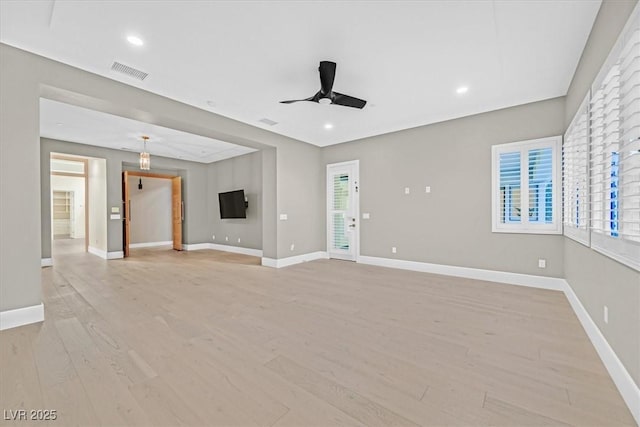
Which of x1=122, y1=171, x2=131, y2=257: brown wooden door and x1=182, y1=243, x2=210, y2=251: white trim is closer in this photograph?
x1=122, y1=171, x2=131, y2=257: brown wooden door

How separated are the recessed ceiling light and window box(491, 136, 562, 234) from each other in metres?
5.00

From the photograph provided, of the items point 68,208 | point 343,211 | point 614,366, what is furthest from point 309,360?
point 68,208

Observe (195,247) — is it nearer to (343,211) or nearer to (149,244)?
(149,244)

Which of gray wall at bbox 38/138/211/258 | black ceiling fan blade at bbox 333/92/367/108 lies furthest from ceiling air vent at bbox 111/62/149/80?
gray wall at bbox 38/138/211/258

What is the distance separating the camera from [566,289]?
12.2 feet

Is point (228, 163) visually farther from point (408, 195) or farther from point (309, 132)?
point (408, 195)

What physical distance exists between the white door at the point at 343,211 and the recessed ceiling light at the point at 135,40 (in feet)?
14.6

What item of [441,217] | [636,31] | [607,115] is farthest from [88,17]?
[441,217]

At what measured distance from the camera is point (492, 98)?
4.11 meters

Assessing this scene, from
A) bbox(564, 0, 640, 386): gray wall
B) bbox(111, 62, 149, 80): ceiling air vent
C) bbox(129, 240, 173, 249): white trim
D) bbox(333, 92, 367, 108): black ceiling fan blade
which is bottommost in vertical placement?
bbox(129, 240, 173, 249): white trim

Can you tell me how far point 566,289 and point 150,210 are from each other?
11.2m

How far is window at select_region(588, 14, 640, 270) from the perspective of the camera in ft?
5.11

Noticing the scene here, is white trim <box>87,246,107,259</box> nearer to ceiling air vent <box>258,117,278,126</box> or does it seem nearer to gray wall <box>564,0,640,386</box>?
ceiling air vent <box>258,117,278,126</box>

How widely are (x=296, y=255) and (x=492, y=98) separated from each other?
4647 mm
